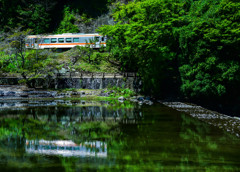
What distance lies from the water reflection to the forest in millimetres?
17004

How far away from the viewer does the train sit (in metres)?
40.0

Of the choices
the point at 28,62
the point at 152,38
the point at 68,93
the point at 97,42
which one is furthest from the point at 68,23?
the point at 152,38

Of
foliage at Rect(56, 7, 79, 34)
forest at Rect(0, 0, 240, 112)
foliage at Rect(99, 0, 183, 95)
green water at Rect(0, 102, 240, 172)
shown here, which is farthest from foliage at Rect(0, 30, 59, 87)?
green water at Rect(0, 102, 240, 172)

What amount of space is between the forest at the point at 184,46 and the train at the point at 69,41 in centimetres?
360

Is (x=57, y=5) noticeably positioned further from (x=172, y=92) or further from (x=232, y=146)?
(x=232, y=146)

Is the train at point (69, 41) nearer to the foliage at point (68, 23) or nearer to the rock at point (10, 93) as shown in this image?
the foliage at point (68, 23)

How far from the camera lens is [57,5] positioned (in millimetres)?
54938

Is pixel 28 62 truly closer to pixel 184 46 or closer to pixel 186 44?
pixel 184 46

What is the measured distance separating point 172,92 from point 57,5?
3495 centimetres

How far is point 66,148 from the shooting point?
344 inches

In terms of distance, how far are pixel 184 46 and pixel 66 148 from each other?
19546mm

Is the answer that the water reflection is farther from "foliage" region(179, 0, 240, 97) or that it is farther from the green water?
"foliage" region(179, 0, 240, 97)

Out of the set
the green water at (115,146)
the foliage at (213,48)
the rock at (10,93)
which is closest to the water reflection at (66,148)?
the green water at (115,146)

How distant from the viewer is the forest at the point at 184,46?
23047mm
